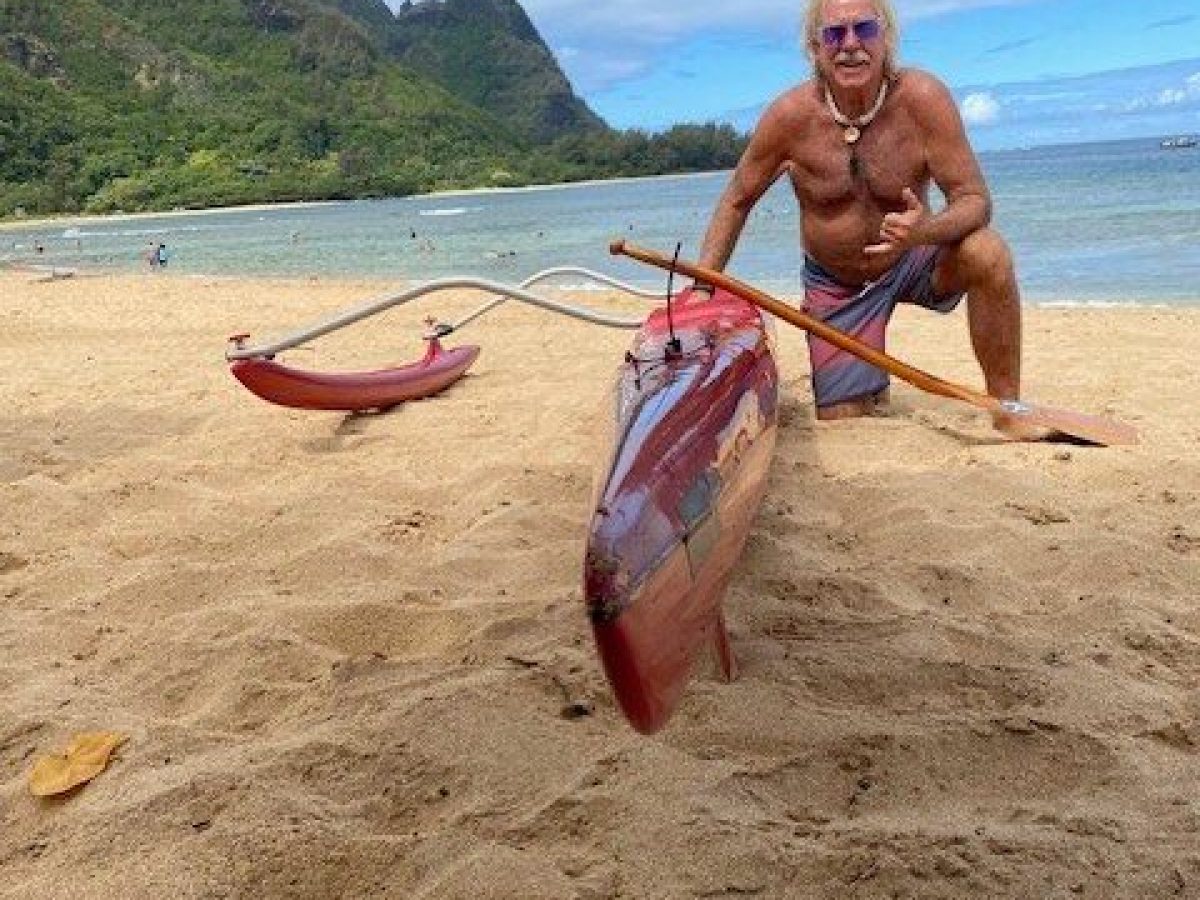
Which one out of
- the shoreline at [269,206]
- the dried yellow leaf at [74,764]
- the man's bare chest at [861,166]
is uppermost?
the man's bare chest at [861,166]

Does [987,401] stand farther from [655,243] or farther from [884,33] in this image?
[655,243]

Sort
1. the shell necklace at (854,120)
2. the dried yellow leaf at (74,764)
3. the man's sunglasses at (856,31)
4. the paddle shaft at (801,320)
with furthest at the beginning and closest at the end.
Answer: the shell necklace at (854,120)
the man's sunglasses at (856,31)
the paddle shaft at (801,320)
the dried yellow leaf at (74,764)

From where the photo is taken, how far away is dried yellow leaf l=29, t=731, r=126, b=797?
1.96 m

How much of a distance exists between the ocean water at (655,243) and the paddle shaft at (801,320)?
6107 mm

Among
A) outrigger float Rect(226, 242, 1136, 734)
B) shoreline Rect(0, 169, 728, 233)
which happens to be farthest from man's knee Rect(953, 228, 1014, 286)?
shoreline Rect(0, 169, 728, 233)

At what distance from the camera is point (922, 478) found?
3.36 m

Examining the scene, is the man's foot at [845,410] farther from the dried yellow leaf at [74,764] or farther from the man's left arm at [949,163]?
the dried yellow leaf at [74,764]

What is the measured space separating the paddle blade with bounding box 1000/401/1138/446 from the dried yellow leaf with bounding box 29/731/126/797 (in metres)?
2.86

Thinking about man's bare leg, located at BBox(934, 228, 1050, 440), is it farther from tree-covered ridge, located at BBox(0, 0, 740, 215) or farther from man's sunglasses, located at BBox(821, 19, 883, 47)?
tree-covered ridge, located at BBox(0, 0, 740, 215)

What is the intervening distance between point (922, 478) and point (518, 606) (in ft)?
4.48

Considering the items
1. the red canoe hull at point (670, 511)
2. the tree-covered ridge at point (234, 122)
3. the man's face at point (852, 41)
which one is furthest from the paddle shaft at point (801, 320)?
the tree-covered ridge at point (234, 122)

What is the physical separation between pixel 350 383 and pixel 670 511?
122 inches

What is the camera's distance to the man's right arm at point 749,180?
3.79 meters

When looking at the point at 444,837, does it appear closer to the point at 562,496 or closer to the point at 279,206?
the point at 562,496
